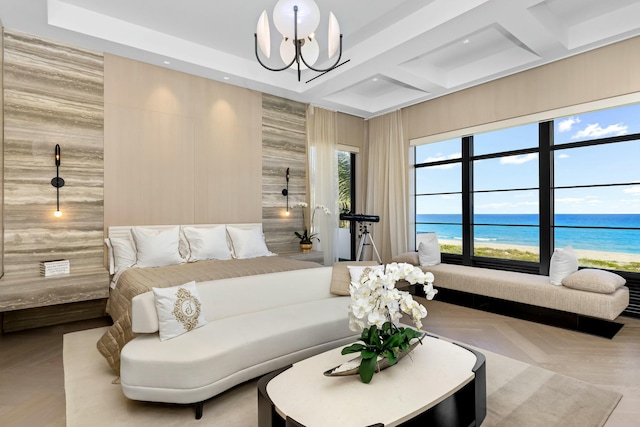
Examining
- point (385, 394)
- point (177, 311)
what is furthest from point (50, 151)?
point (385, 394)

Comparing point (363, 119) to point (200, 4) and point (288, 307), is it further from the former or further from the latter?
point (288, 307)

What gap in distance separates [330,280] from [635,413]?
2.20 m

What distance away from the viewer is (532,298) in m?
3.50

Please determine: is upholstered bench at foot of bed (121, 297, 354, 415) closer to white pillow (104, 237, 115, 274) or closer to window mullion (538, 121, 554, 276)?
white pillow (104, 237, 115, 274)

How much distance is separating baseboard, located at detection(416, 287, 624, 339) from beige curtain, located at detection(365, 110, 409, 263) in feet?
4.58

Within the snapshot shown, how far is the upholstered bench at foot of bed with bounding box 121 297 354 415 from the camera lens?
1825 mm

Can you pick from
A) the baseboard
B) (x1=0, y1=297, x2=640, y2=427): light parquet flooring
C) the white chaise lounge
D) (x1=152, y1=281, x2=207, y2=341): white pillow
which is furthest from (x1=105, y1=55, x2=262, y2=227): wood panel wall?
the baseboard

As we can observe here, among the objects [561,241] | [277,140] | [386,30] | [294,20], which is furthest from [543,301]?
[561,241]

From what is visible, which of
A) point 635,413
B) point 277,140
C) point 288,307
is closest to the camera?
point 635,413

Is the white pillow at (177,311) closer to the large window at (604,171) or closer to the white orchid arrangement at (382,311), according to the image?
the white orchid arrangement at (382,311)

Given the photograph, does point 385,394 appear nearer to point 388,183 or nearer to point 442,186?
point 388,183

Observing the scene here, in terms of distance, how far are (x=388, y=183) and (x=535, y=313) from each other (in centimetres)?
296

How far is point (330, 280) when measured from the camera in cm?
318

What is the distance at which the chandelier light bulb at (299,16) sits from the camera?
87.3 inches
